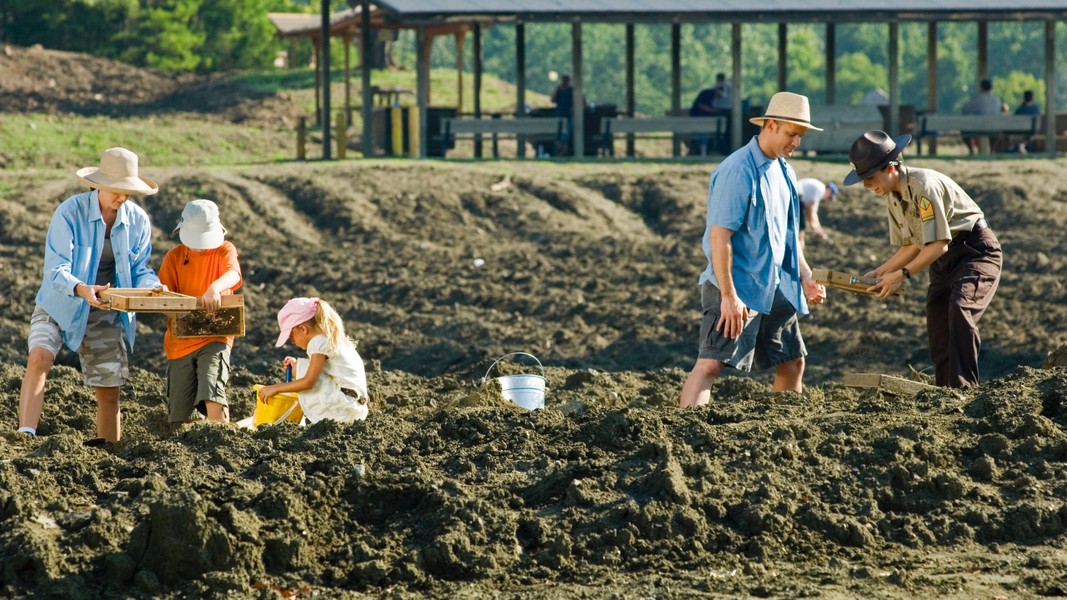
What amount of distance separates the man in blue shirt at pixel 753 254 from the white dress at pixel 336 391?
1.63 m

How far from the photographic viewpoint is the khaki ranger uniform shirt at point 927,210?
312 inches

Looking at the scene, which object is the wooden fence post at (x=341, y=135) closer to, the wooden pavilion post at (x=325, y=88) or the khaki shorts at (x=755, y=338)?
the wooden pavilion post at (x=325, y=88)

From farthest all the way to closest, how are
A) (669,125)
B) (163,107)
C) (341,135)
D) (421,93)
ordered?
(163,107) → (669,125) → (421,93) → (341,135)

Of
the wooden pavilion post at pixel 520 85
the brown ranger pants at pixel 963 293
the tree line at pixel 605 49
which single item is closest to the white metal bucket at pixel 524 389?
the brown ranger pants at pixel 963 293

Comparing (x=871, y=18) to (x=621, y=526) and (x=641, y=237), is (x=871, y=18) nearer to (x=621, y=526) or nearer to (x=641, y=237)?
(x=641, y=237)

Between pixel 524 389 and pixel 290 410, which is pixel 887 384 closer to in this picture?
pixel 524 389

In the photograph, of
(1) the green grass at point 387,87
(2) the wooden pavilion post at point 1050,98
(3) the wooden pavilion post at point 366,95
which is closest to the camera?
(3) the wooden pavilion post at point 366,95

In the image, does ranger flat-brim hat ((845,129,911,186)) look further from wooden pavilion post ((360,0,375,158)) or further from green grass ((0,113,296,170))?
green grass ((0,113,296,170))

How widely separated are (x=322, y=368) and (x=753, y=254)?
218cm

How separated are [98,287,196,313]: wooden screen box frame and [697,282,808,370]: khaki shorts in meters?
2.48

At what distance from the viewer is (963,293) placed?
26.8 feet

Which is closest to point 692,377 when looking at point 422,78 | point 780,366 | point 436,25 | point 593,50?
point 780,366

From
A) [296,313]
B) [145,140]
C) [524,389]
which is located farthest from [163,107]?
[296,313]

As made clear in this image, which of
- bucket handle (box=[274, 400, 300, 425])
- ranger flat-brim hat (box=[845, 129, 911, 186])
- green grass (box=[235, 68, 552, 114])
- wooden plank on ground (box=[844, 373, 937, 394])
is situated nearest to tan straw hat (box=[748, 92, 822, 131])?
ranger flat-brim hat (box=[845, 129, 911, 186])
